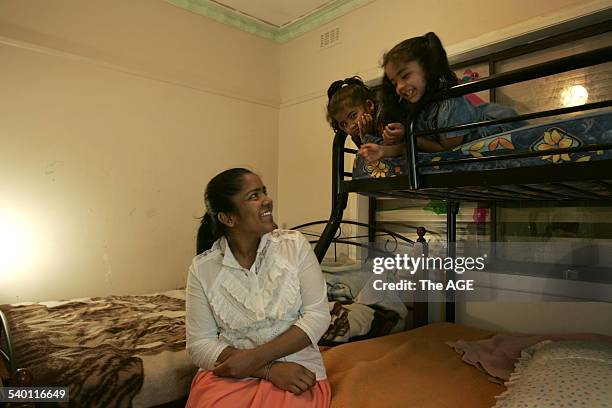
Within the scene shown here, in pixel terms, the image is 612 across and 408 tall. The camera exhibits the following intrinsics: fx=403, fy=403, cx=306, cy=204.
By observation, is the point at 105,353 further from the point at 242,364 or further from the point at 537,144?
the point at 537,144

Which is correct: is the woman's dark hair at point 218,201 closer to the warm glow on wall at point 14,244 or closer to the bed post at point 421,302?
the bed post at point 421,302

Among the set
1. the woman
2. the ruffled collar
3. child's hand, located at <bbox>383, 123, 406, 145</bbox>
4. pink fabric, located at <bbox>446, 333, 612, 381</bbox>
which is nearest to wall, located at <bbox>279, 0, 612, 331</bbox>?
pink fabric, located at <bbox>446, 333, 612, 381</bbox>

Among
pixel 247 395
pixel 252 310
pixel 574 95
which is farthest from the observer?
pixel 574 95

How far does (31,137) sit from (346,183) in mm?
2253

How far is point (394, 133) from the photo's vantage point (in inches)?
58.0

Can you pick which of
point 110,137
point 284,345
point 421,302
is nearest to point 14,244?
point 110,137

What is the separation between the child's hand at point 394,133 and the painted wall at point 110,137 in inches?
91.1

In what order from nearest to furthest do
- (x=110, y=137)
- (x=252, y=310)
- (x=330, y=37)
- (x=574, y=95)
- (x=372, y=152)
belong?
(x=252, y=310) < (x=372, y=152) < (x=574, y=95) < (x=110, y=137) < (x=330, y=37)

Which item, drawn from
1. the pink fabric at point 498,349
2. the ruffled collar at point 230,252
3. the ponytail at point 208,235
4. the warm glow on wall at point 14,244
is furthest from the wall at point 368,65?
the warm glow on wall at point 14,244

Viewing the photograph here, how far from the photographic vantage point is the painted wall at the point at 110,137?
267 cm

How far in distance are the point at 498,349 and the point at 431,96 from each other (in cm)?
121

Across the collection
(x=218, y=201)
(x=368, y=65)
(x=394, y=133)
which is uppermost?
(x=368, y=65)

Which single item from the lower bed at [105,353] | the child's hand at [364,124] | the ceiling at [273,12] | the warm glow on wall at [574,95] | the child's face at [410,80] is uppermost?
the ceiling at [273,12]

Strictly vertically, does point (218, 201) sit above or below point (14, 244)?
above
